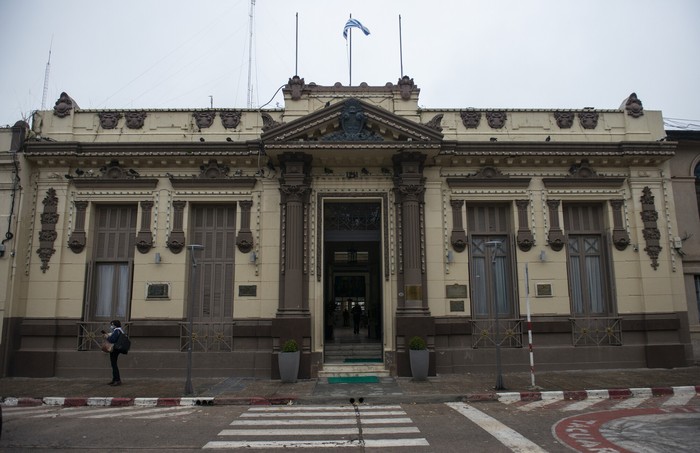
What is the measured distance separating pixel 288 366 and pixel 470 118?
9335 millimetres

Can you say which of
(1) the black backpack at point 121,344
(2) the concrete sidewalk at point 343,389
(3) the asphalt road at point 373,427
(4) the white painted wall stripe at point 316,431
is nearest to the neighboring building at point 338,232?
(2) the concrete sidewalk at point 343,389

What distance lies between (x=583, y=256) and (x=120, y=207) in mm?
14536

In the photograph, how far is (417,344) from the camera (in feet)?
43.0

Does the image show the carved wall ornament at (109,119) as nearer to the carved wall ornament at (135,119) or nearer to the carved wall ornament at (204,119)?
the carved wall ornament at (135,119)

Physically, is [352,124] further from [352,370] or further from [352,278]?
[352,278]

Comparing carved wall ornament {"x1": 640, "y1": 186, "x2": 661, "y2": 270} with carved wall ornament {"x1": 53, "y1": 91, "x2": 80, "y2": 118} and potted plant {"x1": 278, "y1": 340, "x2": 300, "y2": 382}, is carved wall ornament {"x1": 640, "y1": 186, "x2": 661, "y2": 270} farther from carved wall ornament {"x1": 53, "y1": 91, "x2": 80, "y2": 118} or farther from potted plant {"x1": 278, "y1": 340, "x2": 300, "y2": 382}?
carved wall ornament {"x1": 53, "y1": 91, "x2": 80, "y2": 118}

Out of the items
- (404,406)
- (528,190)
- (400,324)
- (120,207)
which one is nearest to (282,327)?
(400,324)

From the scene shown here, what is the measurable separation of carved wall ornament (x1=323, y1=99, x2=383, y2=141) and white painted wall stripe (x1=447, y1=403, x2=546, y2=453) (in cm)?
774

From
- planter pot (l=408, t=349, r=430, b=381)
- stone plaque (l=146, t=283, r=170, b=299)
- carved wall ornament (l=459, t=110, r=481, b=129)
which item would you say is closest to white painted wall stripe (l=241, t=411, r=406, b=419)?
planter pot (l=408, t=349, r=430, b=381)

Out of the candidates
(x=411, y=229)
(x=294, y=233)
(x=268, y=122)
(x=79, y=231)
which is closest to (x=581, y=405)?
(x=411, y=229)

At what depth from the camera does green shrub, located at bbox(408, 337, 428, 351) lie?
515 inches

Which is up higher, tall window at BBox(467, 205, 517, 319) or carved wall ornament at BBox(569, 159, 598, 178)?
carved wall ornament at BBox(569, 159, 598, 178)

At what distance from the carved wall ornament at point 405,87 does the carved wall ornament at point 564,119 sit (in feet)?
15.7

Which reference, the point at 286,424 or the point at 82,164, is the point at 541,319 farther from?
the point at 82,164
